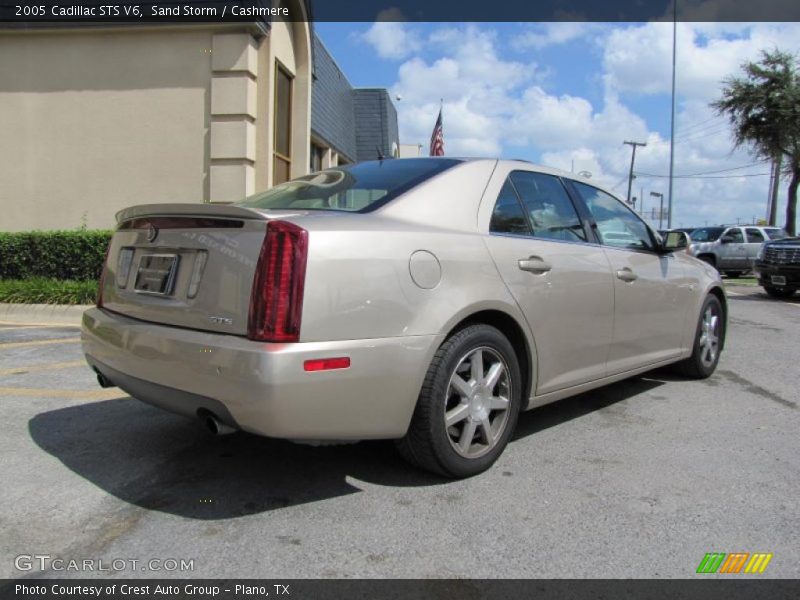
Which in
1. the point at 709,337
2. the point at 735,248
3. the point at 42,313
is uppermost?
the point at 735,248

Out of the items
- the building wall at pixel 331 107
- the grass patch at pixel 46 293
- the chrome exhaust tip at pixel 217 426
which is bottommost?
the chrome exhaust tip at pixel 217 426

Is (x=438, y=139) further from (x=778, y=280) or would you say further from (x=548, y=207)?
(x=548, y=207)

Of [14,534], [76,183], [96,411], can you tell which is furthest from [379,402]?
[76,183]

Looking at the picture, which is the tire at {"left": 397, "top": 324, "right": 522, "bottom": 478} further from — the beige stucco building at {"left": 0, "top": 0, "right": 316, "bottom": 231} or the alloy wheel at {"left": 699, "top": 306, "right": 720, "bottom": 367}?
the beige stucco building at {"left": 0, "top": 0, "right": 316, "bottom": 231}

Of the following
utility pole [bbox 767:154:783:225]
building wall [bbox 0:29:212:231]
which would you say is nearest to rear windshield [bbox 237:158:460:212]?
building wall [bbox 0:29:212:231]

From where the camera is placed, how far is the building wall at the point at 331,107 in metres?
14.3

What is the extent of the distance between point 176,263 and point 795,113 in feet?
95.3

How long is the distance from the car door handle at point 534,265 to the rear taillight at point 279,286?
1.32m

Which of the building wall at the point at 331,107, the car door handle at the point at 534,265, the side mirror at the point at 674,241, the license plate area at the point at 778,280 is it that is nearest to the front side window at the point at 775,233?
the license plate area at the point at 778,280

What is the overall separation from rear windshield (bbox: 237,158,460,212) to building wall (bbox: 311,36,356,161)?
34.5ft

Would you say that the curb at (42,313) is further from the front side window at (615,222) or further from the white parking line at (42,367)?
the front side window at (615,222)

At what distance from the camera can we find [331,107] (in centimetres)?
1641

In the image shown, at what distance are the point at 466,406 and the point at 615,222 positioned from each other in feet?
6.88

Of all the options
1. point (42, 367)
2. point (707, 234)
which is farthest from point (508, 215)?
point (707, 234)
